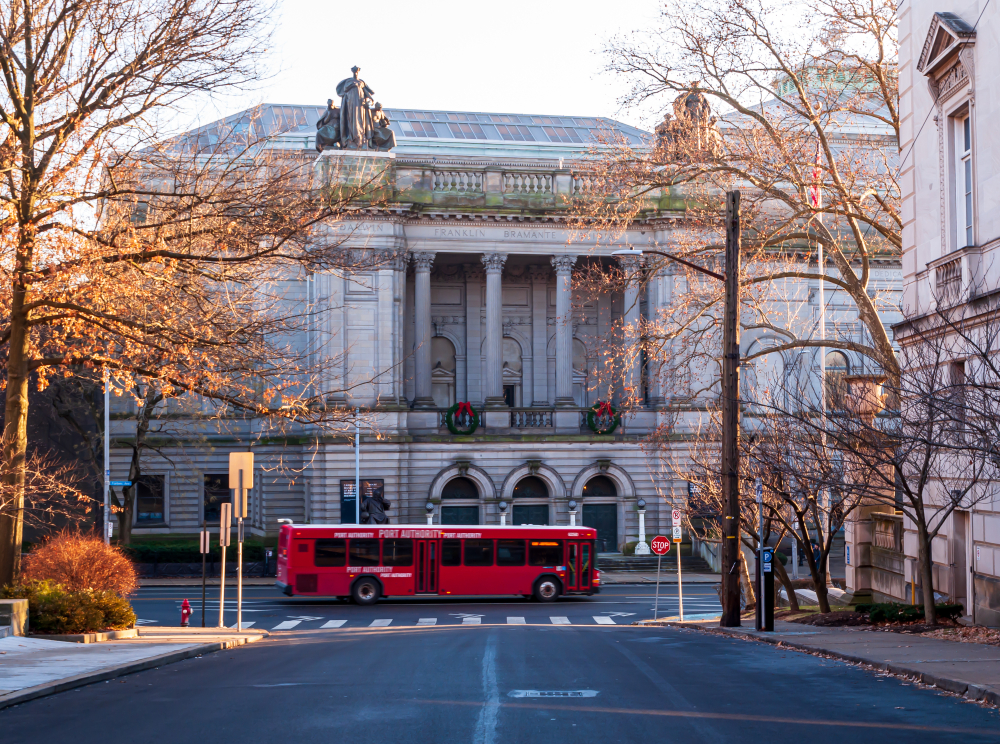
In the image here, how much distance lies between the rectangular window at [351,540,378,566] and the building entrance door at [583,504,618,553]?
1831cm

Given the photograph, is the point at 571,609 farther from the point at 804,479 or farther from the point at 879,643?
the point at 879,643

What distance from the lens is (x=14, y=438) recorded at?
19281mm

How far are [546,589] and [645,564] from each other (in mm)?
13566

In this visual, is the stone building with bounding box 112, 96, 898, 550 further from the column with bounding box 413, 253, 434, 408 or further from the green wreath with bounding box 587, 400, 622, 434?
the green wreath with bounding box 587, 400, 622, 434

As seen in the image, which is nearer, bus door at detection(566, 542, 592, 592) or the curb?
the curb

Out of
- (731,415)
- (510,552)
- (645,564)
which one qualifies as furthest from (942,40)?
(645,564)

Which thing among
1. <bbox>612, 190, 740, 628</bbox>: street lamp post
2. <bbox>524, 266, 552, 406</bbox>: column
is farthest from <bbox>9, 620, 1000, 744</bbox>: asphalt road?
<bbox>524, 266, 552, 406</bbox>: column

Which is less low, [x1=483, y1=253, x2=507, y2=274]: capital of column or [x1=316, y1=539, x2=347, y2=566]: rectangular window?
[x1=483, y1=253, x2=507, y2=274]: capital of column

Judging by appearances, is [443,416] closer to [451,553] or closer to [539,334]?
[539,334]

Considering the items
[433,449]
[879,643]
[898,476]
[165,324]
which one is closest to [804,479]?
[898,476]

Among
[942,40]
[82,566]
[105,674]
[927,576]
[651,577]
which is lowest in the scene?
[651,577]

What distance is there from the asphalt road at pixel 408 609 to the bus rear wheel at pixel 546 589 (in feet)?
1.19

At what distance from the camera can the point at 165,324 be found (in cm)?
1783

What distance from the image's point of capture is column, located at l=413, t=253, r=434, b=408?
55250 millimetres
